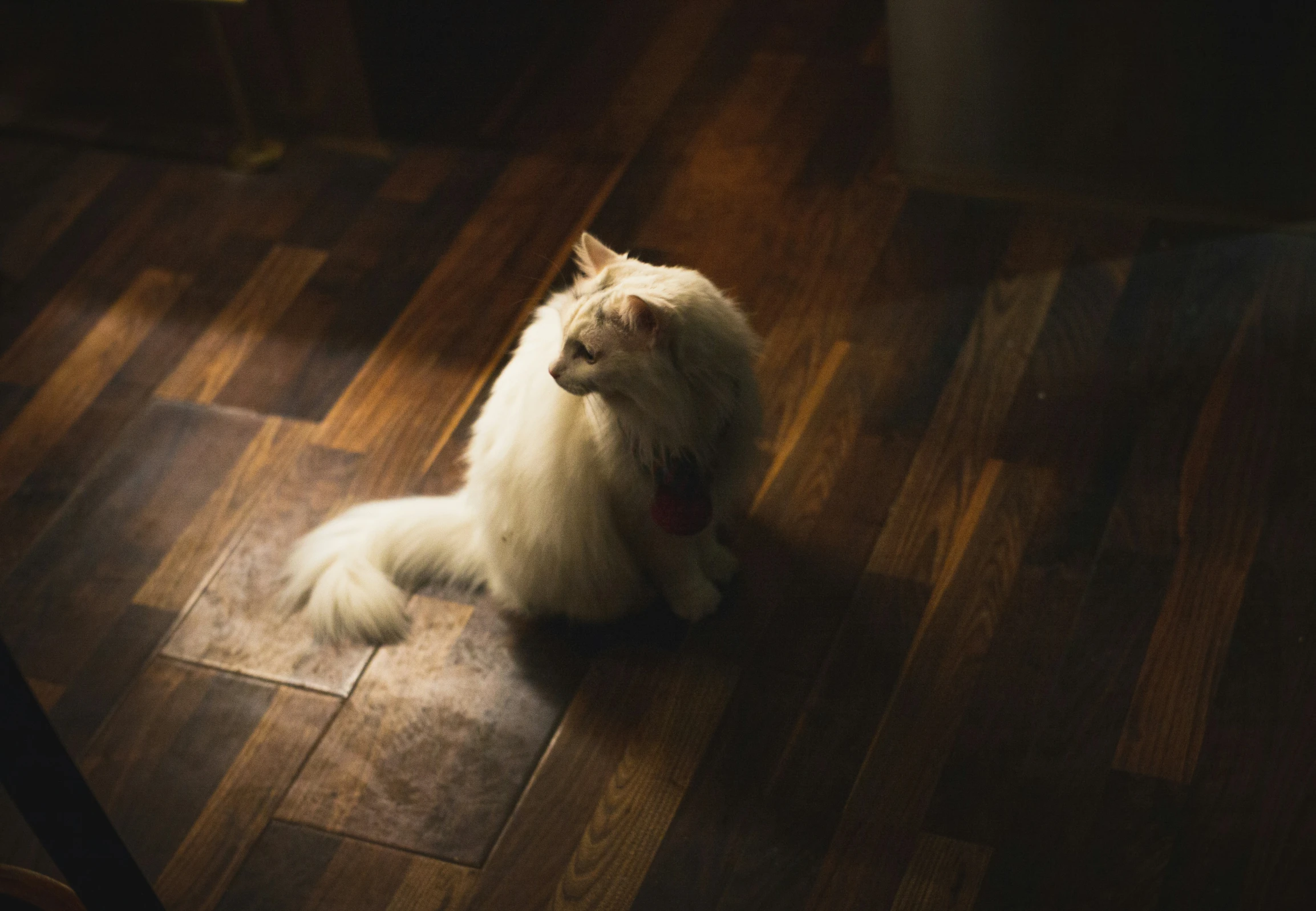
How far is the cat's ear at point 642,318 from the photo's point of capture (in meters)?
1.63

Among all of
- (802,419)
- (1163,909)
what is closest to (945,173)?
(802,419)

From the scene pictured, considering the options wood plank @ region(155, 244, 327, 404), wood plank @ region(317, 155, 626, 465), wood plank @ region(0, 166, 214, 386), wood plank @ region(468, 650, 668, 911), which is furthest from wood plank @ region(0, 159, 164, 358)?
wood plank @ region(468, 650, 668, 911)

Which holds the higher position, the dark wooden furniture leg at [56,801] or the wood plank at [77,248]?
the dark wooden furniture leg at [56,801]

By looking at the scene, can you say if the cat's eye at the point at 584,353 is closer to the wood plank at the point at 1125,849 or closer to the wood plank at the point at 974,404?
the wood plank at the point at 974,404

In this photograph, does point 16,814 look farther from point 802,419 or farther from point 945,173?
point 945,173

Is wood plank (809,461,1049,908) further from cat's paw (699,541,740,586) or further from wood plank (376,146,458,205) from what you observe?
wood plank (376,146,458,205)

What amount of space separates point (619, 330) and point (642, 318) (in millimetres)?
39

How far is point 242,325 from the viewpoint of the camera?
279 cm

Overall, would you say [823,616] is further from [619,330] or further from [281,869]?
[281,869]

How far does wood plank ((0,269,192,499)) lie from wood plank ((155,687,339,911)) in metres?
0.84

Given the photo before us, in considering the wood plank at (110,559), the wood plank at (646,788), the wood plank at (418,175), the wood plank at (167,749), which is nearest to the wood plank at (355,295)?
the wood plank at (418,175)

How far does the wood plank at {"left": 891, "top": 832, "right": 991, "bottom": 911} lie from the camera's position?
5.89ft

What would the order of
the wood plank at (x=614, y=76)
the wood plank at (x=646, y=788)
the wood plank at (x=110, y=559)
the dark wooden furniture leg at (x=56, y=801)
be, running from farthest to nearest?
the wood plank at (x=614, y=76) < the wood plank at (x=110, y=559) < the wood plank at (x=646, y=788) < the dark wooden furniture leg at (x=56, y=801)

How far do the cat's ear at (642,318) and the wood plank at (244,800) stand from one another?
886 mm
